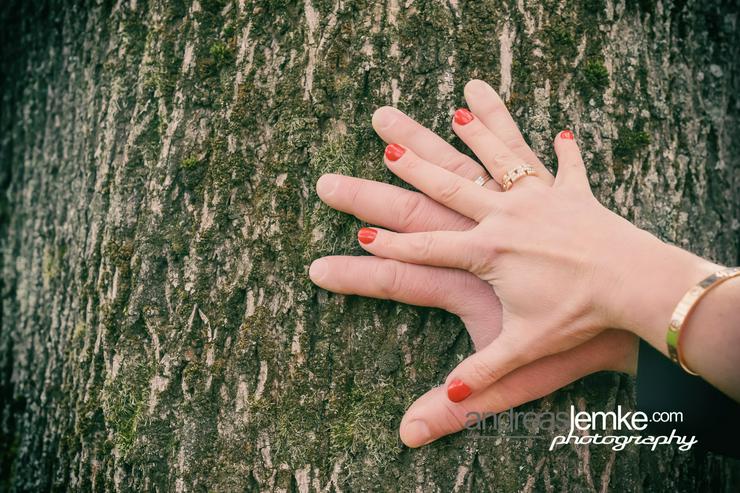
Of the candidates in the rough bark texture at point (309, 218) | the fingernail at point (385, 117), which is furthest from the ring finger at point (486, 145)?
the fingernail at point (385, 117)

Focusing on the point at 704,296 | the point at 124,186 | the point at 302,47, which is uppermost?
the point at 302,47

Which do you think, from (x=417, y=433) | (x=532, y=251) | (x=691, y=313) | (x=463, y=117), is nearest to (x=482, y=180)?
(x=463, y=117)

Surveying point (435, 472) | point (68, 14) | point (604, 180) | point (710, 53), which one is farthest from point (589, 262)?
point (68, 14)

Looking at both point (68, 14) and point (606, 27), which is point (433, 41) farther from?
point (68, 14)

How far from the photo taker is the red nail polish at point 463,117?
6.07 feet

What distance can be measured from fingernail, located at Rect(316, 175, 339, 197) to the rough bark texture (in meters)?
0.08

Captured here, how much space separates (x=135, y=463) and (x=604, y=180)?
7.04ft

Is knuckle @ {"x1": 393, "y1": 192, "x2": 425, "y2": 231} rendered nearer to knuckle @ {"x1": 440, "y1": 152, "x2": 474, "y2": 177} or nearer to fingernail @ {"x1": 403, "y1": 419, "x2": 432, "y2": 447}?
knuckle @ {"x1": 440, "y1": 152, "x2": 474, "y2": 177}

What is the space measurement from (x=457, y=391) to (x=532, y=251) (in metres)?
0.53

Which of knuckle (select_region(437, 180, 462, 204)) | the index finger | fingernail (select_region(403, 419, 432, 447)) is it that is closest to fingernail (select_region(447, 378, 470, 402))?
fingernail (select_region(403, 419, 432, 447))

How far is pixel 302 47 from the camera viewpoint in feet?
6.50

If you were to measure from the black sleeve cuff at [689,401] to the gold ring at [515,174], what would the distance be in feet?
2.24

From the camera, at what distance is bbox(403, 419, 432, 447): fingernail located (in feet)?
5.90

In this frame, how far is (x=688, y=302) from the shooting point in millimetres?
1431
